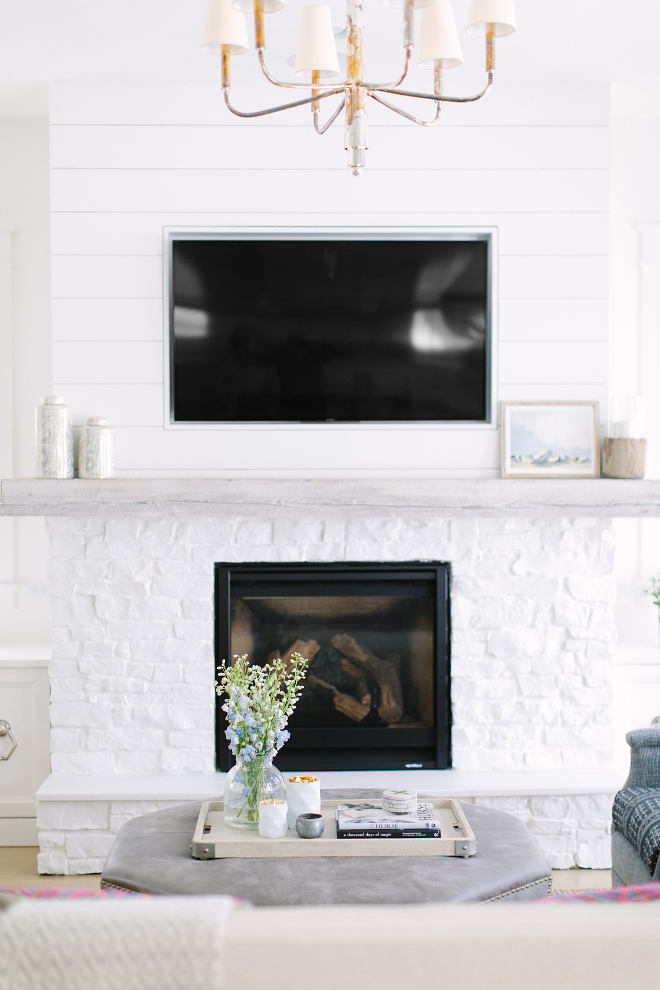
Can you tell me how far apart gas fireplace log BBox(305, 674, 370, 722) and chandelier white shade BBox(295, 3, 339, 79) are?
2.15 meters

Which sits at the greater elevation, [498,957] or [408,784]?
[498,957]

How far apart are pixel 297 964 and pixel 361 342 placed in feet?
7.90

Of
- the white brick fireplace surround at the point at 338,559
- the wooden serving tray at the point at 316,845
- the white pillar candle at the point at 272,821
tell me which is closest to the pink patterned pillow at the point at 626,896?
the wooden serving tray at the point at 316,845

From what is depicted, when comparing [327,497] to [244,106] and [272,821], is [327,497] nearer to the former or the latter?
[272,821]

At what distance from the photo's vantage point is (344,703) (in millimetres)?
3135

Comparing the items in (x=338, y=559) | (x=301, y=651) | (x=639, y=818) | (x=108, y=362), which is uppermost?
(x=108, y=362)

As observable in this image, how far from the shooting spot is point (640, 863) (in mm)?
2166

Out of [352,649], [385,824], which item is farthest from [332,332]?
[385,824]

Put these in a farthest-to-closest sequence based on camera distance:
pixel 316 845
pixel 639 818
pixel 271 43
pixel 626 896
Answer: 1. pixel 271 43
2. pixel 639 818
3. pixel 316 845
4. pixel 626 896

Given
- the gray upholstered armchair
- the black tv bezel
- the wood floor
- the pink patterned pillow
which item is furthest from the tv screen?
the pink patterned pillow

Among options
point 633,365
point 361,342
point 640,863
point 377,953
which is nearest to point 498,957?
point 377,953

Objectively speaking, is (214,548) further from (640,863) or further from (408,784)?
(640,863)

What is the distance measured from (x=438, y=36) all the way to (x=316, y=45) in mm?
243

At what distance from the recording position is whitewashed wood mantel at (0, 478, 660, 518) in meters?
2.85
